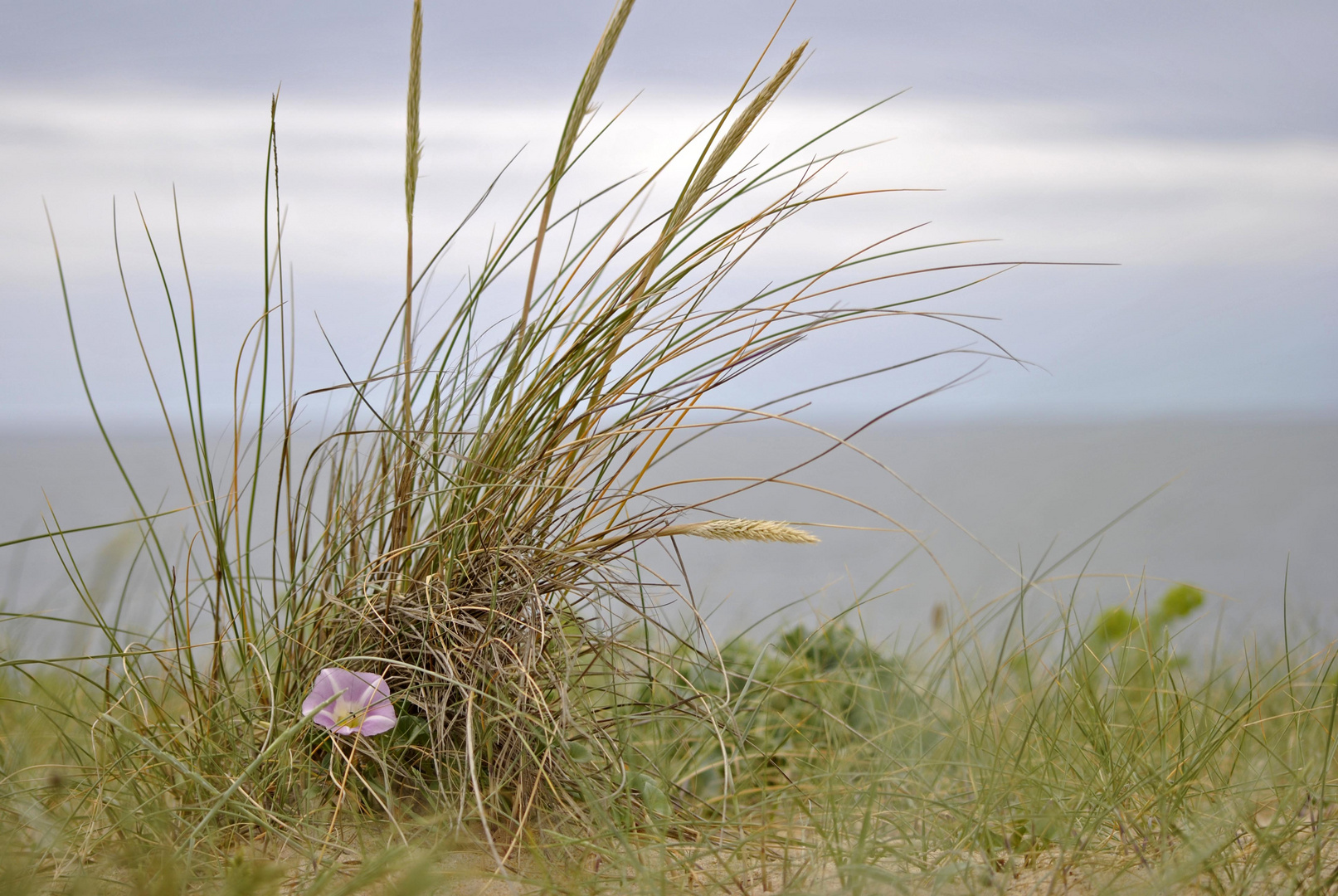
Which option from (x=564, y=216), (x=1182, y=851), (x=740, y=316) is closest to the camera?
(x=1182, y=851)

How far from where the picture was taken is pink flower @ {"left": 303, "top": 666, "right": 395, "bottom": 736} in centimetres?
116

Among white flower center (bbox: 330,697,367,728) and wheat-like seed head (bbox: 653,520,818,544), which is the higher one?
wheat-like seed head (bbox: 653,520,818,544)

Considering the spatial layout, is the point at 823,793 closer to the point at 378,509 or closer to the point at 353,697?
the point at 353,697

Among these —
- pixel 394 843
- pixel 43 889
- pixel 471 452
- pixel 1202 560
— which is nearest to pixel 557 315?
pixel 471 452

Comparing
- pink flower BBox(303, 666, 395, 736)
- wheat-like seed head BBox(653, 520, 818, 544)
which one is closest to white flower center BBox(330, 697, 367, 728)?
pink flower BBox(303, 666, 395, 736)

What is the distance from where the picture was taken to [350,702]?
118 centimetres

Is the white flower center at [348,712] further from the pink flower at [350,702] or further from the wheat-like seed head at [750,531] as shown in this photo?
the wheat-like seed head at [750,531]

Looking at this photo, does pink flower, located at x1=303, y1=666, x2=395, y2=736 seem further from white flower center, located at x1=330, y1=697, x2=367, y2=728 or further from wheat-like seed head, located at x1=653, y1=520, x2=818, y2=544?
wheat-like seed head, located at x1=653, y1=520, x2=818, y2=544

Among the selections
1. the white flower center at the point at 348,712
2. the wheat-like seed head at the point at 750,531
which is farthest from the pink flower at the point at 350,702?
the wheat-like seed head at the point at 750,531

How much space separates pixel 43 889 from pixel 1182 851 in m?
1.30

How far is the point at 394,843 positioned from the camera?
3.71 ft

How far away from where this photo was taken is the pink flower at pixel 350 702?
3.80 ft

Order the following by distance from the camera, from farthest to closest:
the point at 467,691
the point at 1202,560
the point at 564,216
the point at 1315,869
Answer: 1. the point at 1202,560
2. the point at 564,216
3. the point at 467,691
4. the point at 1315,869

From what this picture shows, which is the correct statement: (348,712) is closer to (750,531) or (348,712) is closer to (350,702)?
(350,702)
